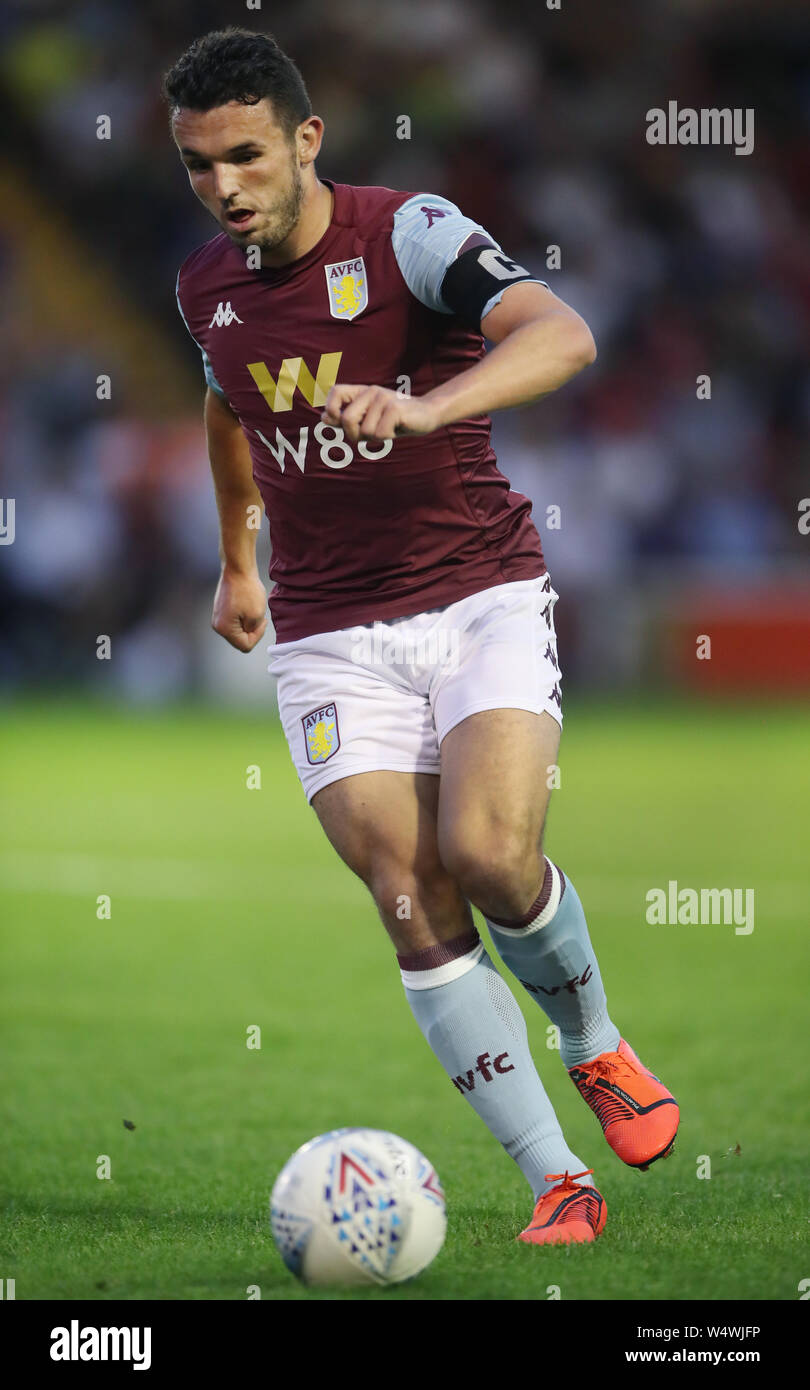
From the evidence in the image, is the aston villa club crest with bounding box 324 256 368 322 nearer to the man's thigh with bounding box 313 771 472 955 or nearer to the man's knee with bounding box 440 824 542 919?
the man's thigh with bounding box 313 771 472 955

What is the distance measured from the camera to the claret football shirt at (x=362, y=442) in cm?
384

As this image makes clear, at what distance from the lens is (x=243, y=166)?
369 cm

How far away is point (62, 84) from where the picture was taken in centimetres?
2138

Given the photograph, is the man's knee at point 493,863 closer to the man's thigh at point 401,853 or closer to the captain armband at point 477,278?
the man's thigh at point 401,853

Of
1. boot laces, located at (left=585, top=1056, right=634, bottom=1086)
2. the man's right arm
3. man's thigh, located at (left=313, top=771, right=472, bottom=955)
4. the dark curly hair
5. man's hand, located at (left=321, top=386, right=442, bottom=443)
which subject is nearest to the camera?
man's hand, located at (left=321, top=386, right=442, bottom=443)

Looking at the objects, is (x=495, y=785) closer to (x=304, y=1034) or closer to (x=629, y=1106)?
(x=629, y=1106)

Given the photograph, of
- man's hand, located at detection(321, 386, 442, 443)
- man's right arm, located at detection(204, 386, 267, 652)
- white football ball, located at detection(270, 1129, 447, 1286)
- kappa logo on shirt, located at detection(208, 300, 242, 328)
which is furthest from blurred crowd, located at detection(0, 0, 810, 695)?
man's hand, located at detection(321, 386, 442, 443)

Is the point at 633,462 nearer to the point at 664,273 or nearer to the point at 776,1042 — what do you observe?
the point at 664,273

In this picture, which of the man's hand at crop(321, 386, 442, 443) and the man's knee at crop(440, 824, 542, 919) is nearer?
the man's hand at crop(321, 386, 442, 443)

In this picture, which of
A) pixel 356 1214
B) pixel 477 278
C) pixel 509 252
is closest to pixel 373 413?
pixel 477 278

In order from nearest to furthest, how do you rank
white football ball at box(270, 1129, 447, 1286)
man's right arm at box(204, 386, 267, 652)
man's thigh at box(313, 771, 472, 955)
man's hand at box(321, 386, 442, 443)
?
1. man's hand at box(321, 386, 442, 443)
2. white football ball at box(270, 1129, 447, 1286)
3. man's thigh at box(313, 771, 472, 955)
4. man's right arm at box(204, 386, 267, 652)

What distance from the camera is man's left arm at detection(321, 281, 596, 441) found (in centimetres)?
307

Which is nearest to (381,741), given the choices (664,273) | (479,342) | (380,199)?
(479,342)

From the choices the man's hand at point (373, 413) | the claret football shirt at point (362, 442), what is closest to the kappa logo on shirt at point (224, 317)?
the claret football shirt at point (362, 442)
